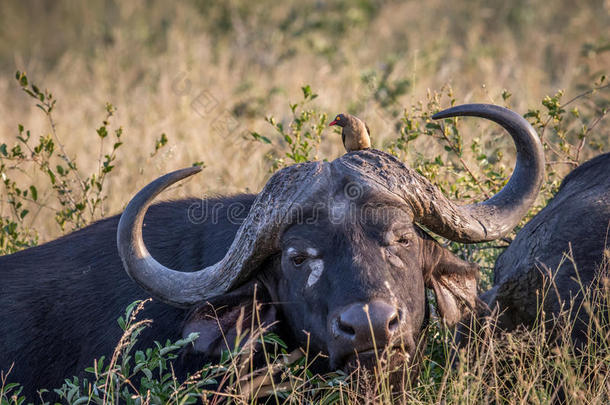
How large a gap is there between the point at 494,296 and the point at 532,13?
8027 millimetres

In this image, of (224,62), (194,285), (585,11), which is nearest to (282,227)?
(194,285)

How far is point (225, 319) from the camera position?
11.6 feet

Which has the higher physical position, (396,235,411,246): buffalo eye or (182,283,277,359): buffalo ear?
(396,235,411,246): buffalo eye

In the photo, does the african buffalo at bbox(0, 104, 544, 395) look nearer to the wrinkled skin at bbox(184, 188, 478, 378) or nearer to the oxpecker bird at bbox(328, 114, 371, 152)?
the wrinkled skin at bbox(184, 188, 478, 378)

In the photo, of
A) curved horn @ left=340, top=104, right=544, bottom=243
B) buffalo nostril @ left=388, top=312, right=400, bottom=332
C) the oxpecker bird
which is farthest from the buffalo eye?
the oxpecker bird

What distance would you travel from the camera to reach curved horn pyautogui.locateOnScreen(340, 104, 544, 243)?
3.41 metres

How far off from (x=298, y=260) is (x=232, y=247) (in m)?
0.30

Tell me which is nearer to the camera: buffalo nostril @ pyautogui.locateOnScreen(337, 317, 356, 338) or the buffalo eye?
buffalo nostril @ pyautogui.locateOnScreen(337, 317, 356, 338)

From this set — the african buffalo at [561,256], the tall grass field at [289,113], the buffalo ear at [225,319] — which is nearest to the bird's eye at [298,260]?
the buffalo ear at [225,319]

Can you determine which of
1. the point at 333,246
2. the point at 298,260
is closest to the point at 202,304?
the point at 298,260

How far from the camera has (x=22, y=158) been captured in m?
4.98

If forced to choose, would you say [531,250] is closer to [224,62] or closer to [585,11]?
[224,62]

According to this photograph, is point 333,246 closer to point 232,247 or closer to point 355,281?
point 355,281

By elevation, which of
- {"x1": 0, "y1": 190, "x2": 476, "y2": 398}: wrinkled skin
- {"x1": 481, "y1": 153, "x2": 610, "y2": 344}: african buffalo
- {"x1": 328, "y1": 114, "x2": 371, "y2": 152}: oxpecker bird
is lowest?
{"x1": 481, "y1": 153, "x2": 610, "y2": 344}: african buffalo
